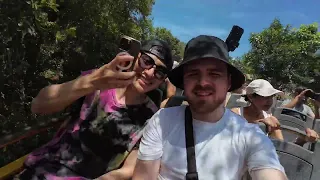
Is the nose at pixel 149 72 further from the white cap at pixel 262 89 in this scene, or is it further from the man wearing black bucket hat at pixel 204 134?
the white cap at pixel 262 89

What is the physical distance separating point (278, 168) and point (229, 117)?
40cm

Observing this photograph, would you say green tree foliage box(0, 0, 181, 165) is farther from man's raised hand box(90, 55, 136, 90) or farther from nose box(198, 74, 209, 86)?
nose box(198, 74, 209, 86)

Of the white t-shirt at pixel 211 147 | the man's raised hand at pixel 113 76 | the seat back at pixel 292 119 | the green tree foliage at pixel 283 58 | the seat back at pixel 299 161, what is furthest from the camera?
the green tree foliage at pixel 283 58

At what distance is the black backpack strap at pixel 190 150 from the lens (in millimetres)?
1696

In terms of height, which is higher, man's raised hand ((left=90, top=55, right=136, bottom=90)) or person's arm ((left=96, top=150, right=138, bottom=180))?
man's raised hand ((left=90, top=55, right=136, bottom=90))

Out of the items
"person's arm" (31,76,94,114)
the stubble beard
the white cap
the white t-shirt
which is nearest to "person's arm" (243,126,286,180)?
the white t-shirt

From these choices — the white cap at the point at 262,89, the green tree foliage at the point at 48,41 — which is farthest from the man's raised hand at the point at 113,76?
the white cap at the point at 262,89

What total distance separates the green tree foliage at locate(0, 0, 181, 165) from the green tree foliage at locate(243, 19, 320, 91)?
78.8 feet

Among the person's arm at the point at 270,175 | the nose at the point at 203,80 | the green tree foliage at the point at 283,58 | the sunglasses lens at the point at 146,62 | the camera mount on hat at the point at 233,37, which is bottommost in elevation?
the person's arm at the point at 270,175

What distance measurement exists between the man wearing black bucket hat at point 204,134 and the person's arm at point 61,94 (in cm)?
42

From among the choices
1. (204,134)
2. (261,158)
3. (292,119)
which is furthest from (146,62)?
(292,119)

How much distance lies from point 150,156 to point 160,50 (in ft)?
2.50

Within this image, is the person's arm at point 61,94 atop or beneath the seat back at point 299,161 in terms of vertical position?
atop

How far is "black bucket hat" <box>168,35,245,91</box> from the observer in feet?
5.82
